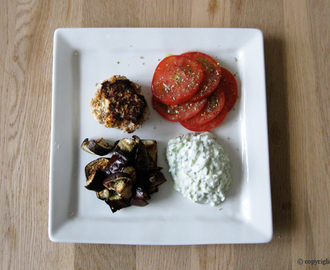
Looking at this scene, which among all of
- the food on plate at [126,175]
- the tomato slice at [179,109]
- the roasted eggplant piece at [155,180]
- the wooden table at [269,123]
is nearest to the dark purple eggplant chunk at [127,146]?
the food on plate at [126,175]

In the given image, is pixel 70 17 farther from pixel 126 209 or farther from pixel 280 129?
pixel 280 129

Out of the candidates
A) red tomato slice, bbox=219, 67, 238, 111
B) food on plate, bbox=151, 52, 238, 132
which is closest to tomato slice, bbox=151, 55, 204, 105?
food on plate, bbox=151, 52, 238, 132

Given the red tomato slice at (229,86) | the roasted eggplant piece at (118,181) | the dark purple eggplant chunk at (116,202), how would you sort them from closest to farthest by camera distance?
the roasted eggplant piece at (118,181)
the dark purple eggplant chunk at (116,202)
the red tomato slice at (229,86)

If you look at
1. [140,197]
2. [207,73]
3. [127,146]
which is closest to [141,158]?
[127,146]

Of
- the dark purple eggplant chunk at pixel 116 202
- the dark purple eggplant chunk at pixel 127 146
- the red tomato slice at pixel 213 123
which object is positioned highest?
the red tomato slice at pixel 213 123

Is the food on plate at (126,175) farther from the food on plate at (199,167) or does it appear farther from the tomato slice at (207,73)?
the tomato slice at (207,73)

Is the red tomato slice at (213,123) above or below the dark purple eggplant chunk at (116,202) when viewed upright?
above

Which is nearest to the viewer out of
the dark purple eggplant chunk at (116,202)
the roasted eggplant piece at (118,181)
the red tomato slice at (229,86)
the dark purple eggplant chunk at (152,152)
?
the roasted eggplant piece at (118,181)
